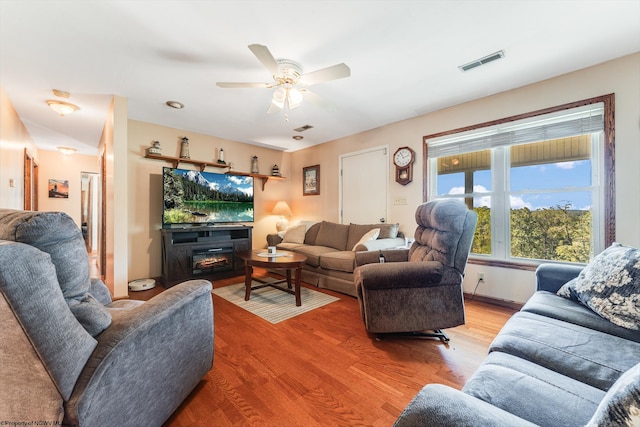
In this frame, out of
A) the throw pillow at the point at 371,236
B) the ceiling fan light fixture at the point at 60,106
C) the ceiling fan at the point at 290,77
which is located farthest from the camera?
the throw pillow at the point at 371,236

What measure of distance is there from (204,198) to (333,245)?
2.22 m

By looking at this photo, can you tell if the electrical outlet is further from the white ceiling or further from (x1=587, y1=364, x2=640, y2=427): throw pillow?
(x1=587, y1=364, x2=640, y2=427): throw pillow

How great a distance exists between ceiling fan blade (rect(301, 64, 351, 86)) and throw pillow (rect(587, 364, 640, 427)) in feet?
6.67

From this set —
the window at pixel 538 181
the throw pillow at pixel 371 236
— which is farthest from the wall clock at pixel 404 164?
the throw pillow at pixel 371 236

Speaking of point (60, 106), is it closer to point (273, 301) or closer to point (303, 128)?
point (303, 128)

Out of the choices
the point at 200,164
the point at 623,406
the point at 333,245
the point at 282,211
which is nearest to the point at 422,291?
the point at 623,406

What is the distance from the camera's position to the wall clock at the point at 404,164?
367cm

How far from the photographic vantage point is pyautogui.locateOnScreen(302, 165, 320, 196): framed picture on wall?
5.05 meters

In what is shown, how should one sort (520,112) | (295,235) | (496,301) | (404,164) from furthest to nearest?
1. (295,235)
2. (404,164)
3. (496,301)
4. (520,112)

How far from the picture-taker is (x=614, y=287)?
4.45 feet

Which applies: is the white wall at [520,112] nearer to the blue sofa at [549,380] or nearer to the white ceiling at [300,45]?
the white ceiling at [300,45]

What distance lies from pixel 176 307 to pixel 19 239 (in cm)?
61

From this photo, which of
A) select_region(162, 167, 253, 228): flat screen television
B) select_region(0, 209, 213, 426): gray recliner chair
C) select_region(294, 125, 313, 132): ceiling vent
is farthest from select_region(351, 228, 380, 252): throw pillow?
select_region(0, 209, 213, 426): gray recliner chair

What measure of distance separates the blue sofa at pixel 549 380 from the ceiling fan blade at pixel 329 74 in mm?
1966
